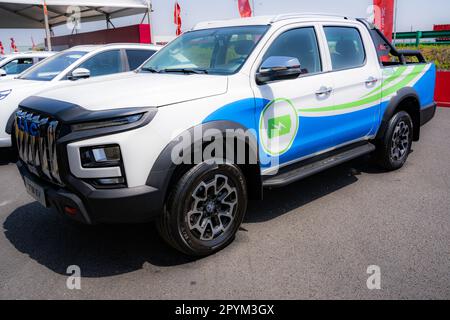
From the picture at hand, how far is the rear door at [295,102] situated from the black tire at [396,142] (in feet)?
3.70

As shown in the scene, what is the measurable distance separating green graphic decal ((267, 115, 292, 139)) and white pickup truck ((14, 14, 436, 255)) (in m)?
0.01

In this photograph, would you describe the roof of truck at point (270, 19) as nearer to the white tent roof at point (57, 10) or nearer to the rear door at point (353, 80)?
the rear door at point (353, 80)

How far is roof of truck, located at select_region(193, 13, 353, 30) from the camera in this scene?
12.2 feet

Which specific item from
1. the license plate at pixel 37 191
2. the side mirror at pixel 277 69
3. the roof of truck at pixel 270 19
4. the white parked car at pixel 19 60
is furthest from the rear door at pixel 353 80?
the white parked car at pixel 19 60

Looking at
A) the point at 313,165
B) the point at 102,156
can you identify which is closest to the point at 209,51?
the point at 313,165

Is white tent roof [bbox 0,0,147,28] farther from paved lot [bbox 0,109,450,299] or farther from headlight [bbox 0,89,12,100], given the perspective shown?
paved lot [bbox 0,109,450,299]

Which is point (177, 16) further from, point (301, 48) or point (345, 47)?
point (301, 48)

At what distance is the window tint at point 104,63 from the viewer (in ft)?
20.9

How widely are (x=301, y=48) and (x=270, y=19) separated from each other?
41cm

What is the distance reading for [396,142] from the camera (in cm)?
511

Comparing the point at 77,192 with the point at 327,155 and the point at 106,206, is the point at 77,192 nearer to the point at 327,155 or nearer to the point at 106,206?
the point at 106,206

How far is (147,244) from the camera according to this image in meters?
3.43

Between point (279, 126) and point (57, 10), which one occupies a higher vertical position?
point (57, 10)

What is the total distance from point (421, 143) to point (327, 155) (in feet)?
10.8
